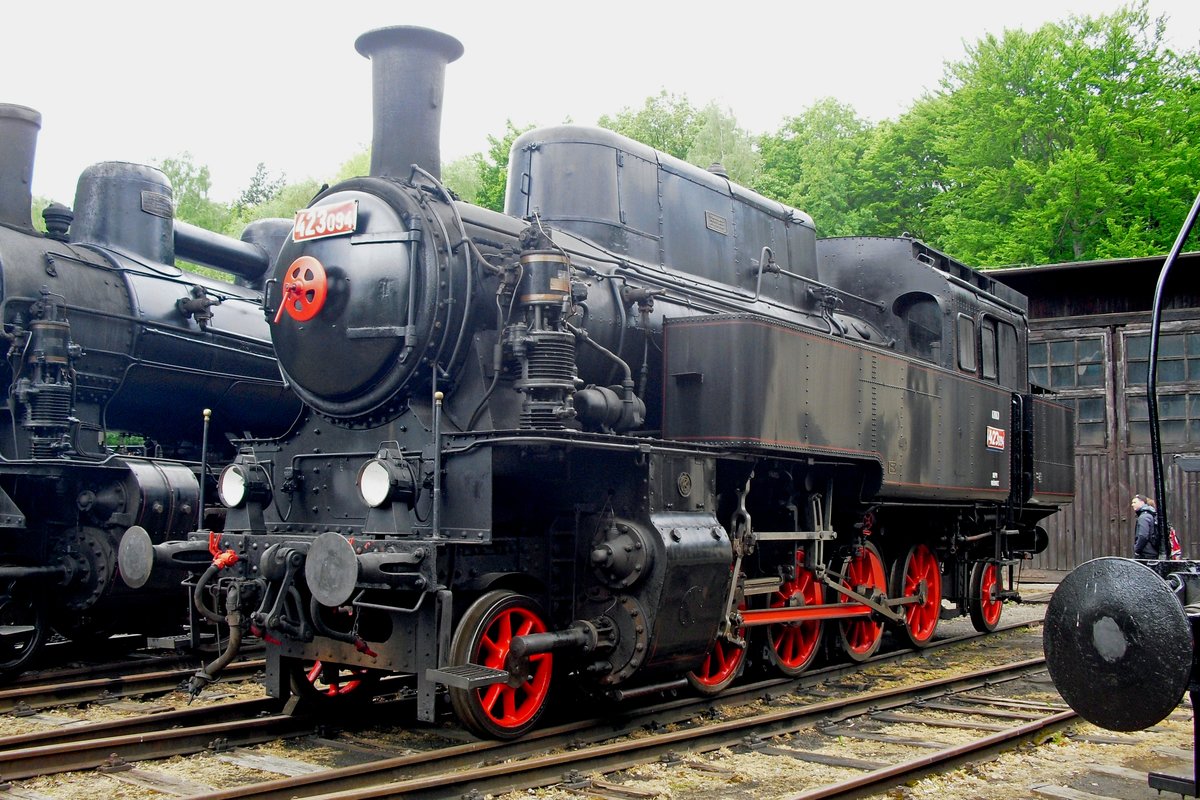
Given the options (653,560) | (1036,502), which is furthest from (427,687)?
(1036,502)

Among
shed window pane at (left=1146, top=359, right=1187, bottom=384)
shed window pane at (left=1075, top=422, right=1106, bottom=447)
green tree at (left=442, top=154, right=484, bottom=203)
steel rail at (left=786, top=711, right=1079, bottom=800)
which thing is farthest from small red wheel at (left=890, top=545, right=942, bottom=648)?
green tree at (left=442, top=154, right=484, bottom=203)

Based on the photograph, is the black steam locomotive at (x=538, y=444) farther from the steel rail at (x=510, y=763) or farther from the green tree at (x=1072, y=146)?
the green tree at (x=1072, y=146)

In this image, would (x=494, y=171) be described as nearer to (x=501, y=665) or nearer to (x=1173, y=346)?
(x=1173, y=346)

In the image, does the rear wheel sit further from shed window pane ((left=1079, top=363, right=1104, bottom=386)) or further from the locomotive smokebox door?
shed window pane ((left=1079, top=363, right=1104, bottom=386))

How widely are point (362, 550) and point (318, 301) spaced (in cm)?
167

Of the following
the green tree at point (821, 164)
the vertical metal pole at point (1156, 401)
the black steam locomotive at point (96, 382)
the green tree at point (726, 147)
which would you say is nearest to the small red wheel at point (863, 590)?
the vertical metal pole at point (1156, 401)

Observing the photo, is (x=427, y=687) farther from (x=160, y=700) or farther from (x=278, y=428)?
(x=278, y=428)

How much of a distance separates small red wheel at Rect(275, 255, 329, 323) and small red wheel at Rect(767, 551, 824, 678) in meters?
4.06

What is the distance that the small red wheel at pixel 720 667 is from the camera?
759 cm

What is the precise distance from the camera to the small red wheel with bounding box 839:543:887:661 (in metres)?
9.46

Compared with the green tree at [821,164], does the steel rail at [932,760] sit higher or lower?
lower

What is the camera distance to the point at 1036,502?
12477 millimetres

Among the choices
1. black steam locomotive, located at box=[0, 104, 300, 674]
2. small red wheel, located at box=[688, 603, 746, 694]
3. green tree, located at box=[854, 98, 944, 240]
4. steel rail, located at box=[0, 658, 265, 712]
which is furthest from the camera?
green tree, located at box=[854, 98, 944, 240]

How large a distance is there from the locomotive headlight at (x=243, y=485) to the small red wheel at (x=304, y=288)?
1.03 metres
